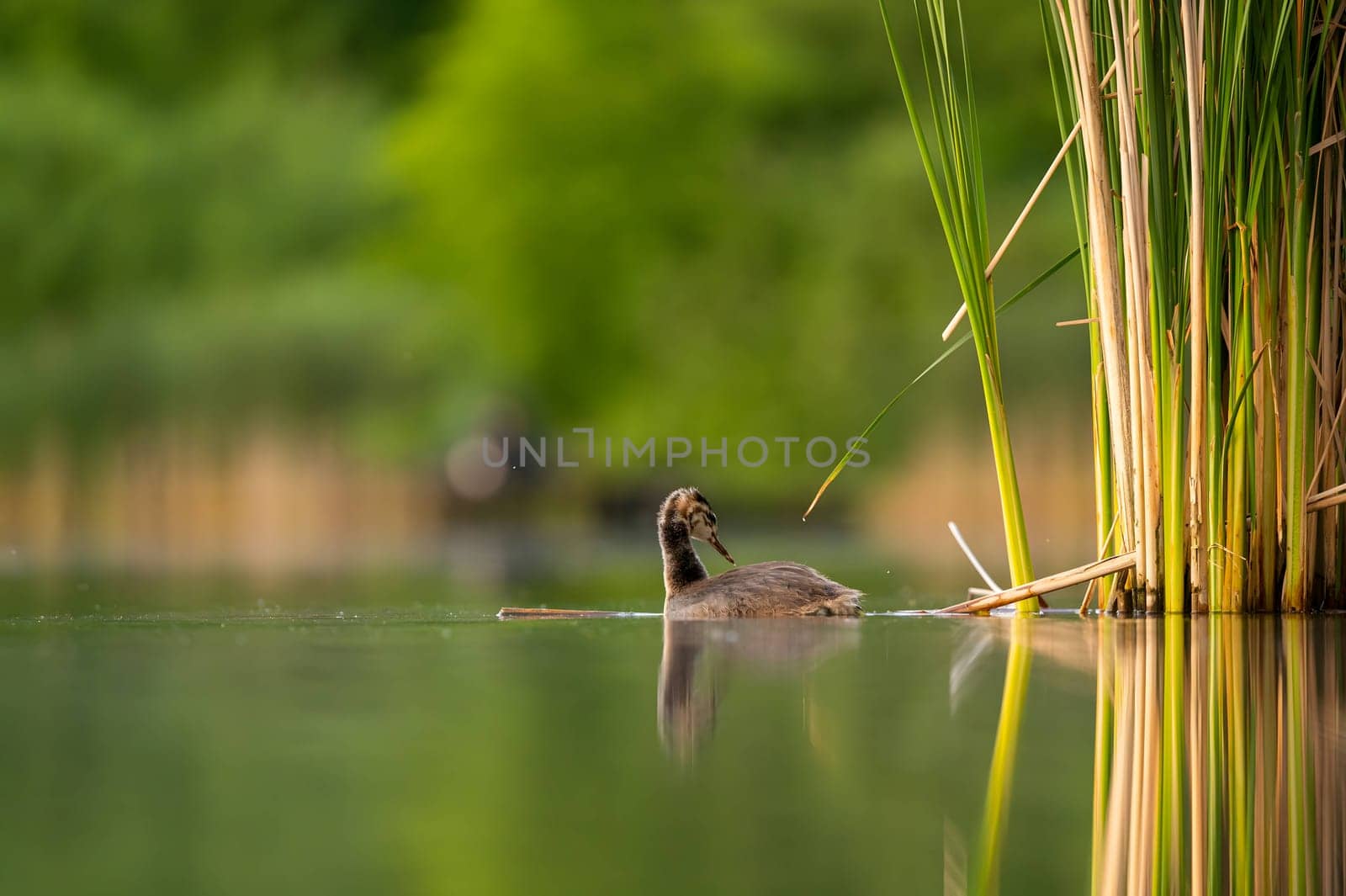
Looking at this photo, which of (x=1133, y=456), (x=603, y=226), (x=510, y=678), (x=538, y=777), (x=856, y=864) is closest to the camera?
(x=856, y=864)

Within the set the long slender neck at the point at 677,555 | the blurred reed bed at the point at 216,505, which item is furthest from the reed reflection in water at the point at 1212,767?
the blurred reed bed at the point at 216,505

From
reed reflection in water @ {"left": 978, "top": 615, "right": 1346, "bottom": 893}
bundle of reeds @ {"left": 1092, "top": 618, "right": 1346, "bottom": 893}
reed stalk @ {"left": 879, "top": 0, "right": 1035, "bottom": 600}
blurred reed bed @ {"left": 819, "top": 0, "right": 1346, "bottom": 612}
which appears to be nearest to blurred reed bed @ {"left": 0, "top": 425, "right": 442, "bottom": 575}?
reed stalk @ {"left": 879, "top": 0, "right": 1035, "bottom": 600}

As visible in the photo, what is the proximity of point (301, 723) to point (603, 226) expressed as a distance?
49.5 feet

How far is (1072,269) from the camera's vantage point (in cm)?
1401

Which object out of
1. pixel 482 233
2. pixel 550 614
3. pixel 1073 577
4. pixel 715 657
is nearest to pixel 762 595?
pixel 550 614

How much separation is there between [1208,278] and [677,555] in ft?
5.85

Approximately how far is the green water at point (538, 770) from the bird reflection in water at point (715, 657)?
1 centimetres

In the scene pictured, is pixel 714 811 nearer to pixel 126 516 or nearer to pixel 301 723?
pixel 301 723

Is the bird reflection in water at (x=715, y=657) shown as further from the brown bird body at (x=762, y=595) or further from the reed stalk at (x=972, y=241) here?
the reed stalk at (x=972, y=241)

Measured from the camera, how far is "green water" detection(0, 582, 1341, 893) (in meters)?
1.28

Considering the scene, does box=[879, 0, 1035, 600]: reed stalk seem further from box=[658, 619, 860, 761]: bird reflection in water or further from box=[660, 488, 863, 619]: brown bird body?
box=[660, 488, 863, 619]: brown bird body

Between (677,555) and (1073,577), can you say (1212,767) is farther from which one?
(677,555)

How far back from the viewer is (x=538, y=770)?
171 cm

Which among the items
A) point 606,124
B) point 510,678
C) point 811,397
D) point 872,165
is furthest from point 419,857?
point 606,124
